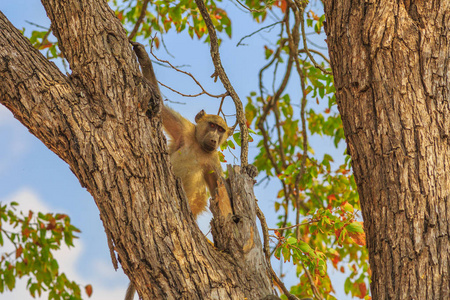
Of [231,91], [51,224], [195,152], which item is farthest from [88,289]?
[231,91]

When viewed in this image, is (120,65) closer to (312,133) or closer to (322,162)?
(322,162)

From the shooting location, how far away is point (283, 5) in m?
7.88

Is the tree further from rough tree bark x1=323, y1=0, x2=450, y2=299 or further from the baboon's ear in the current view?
the baboon's ear

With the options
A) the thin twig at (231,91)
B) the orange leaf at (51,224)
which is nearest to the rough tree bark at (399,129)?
the thin twig at (231,91)

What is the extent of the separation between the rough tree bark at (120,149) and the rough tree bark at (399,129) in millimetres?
920

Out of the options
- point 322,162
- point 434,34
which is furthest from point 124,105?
point 322,162

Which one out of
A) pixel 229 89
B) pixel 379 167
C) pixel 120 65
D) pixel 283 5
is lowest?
pixel 379 167

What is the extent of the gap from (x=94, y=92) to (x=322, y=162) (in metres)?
4.54

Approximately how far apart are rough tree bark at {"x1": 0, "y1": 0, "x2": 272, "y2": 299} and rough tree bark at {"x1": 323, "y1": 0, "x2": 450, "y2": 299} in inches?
36.2

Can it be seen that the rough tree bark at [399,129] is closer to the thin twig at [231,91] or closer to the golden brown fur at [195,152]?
the thin twig at [231,91]

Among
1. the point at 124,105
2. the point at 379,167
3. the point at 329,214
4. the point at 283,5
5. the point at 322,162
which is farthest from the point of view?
the point at 283,5

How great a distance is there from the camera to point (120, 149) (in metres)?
3.11

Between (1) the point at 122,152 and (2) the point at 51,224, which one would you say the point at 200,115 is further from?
(2) the point at 51,224

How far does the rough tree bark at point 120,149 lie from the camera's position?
301 centimetres
